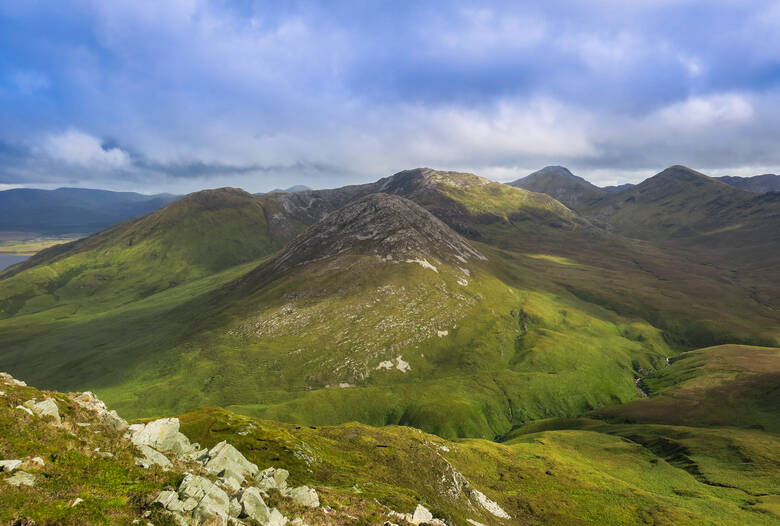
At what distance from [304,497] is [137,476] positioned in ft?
44.9

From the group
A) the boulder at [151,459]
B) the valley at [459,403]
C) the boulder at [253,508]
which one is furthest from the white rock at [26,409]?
the boulder at [253,508]

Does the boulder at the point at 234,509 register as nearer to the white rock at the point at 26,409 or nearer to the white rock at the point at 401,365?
the white rock at the point at 26,409

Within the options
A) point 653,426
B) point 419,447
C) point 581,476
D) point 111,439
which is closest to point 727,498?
point 581,476

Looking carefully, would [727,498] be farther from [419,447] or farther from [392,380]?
[392,380]

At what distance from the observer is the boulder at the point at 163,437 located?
108ft

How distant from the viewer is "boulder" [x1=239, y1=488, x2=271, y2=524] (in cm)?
2416

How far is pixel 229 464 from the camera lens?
1316 inches

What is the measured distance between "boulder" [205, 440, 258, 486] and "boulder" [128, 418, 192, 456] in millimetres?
3278

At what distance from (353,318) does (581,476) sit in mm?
123105

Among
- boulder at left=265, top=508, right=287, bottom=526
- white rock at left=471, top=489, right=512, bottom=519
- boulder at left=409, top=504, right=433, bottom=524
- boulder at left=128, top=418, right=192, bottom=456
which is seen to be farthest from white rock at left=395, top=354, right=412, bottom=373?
boulder at left=265, top=508, right=287, bottom=526

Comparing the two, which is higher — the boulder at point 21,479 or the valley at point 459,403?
the boulder at point 21,479

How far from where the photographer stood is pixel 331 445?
6194 centimetres

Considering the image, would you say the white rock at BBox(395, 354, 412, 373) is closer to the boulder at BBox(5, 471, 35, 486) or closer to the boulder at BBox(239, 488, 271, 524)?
the boulder at BBox(239, 488, 271, 524)

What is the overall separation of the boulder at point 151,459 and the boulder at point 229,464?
3.80 metres
